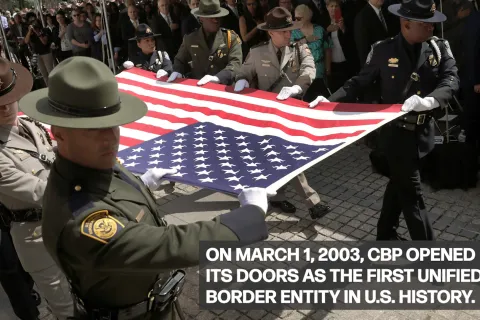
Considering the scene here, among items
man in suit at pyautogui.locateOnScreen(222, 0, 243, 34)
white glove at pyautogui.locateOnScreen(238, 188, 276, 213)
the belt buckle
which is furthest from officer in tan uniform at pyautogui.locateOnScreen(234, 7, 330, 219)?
man in suit at pyautogui.locateOnScreen(222, 0, 243, 34)

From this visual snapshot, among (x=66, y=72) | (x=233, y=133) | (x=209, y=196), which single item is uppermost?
(x=66, y=72)

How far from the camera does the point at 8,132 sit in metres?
3.21

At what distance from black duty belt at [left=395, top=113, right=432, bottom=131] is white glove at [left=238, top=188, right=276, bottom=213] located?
6.60 feet

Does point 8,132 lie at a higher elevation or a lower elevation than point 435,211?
higher

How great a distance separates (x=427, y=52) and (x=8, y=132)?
11.2ft

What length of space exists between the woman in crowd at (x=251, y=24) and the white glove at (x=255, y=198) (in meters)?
6.70

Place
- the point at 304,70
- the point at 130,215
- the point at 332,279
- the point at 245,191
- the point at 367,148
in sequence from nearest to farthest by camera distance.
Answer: the point at 130,215, the point at 245,191, the point at 332,279, the point at 304,70, the point at 367,148

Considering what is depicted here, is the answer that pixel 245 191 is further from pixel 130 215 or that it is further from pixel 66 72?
pixel 66 72

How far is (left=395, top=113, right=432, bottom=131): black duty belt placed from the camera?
3.88m

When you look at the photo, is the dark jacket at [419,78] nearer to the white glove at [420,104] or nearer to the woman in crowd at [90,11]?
the white glove at [420,104]

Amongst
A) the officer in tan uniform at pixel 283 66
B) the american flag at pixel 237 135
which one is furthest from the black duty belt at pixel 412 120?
the officer in tan uniform at pixel 283 66

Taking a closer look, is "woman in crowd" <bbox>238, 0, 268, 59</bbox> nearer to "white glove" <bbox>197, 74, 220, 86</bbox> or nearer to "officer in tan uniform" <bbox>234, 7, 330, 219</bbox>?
"officer in tan uniform" <bbox>234, 7, 330, 219</bbox>

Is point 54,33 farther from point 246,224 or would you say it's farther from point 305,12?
point 246,224

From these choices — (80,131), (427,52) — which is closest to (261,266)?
(427,52)
